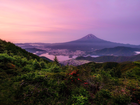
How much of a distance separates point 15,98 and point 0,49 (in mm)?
9488

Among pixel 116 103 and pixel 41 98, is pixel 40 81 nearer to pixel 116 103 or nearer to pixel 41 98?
pixel 41 98

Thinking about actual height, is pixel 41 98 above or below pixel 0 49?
below

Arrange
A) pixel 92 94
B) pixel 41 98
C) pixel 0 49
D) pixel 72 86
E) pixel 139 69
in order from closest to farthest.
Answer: pixel 41 98
pixel 92 94
pixel 72 86
pixel 0 49
pixel 139 69

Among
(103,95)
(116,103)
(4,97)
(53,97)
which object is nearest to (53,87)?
(53,97)

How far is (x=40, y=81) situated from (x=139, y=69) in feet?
45.8

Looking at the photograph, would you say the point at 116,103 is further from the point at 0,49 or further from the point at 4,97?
the point at 0,49

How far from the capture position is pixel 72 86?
17.4ft

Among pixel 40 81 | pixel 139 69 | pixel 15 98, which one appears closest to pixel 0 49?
pixel 40 81

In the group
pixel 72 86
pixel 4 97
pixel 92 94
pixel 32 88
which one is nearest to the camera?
pixel 4 97

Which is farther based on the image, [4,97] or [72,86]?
[72,86]

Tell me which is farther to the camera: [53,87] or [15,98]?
[53,87]

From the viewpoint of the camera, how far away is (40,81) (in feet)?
17.5

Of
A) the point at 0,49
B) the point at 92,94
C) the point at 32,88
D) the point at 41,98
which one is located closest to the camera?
the point at 41,98

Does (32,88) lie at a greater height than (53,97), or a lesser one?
greater
